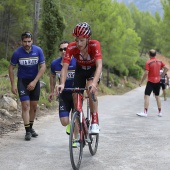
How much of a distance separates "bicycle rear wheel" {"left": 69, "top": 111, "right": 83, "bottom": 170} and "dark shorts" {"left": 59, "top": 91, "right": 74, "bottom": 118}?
104cm

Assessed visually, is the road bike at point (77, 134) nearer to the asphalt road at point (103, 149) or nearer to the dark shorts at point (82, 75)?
the asphalt road at point (103, 149)

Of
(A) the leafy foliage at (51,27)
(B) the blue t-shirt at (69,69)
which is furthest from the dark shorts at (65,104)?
(A) the leafy foliage at (51,27)

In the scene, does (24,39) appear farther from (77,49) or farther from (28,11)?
(28,11)

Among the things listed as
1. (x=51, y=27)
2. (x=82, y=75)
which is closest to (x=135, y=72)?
(x=51, y=27)

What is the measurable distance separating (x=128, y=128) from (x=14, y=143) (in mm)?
3066

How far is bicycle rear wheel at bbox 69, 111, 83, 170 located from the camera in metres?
4.40

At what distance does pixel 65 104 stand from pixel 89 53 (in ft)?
3.73

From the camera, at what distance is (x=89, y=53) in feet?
16.7

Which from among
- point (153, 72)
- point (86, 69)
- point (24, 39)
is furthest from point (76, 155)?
point (153, 72)

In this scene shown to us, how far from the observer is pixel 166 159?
528 centimetres

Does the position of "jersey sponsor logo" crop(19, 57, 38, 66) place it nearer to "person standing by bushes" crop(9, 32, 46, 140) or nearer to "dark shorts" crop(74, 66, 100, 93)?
"person standing by bushes" crop(9, 32, 46, 140)

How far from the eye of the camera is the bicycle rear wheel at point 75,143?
4398 millimetres

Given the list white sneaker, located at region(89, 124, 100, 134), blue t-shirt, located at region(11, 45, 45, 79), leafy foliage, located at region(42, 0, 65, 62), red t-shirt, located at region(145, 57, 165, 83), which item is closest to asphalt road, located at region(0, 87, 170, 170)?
white sneaker, located at region(89, 124, 100, 134)

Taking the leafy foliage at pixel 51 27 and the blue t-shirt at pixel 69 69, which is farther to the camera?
the leafy foliage at pixel 51 27
